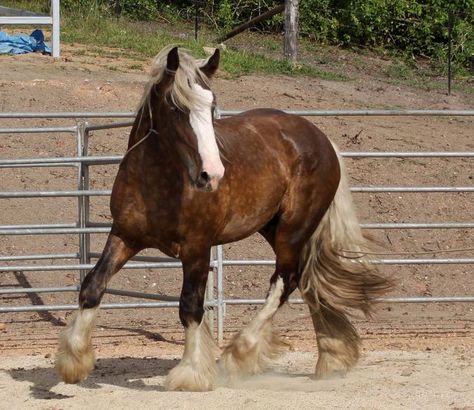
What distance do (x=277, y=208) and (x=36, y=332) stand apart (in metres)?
2.76

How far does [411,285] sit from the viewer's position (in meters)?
9.96

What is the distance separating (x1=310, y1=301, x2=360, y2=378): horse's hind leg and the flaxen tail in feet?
0.18

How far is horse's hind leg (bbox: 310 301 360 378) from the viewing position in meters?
6.43

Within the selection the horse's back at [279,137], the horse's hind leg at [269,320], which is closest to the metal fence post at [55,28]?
the horse's back at [279,137]

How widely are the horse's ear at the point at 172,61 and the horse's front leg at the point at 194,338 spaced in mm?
974

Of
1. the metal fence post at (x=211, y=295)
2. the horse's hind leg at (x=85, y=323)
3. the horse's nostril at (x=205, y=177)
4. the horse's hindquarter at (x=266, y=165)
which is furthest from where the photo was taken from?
the metal fence post at (x=211, y=295)

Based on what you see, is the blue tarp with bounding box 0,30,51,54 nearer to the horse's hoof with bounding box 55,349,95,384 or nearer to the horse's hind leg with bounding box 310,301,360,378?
the horse's hind leg with bounding box 310,301,360,378

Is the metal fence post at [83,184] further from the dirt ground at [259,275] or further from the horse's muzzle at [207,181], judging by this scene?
the horse's muzzle at [207,181]

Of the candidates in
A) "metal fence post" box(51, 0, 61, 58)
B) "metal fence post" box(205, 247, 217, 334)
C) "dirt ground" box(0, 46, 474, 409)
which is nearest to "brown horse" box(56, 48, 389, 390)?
"dirt ground" box(0, 46, 474, 409)

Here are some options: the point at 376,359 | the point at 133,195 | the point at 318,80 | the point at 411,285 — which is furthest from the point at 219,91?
the point at 133,195

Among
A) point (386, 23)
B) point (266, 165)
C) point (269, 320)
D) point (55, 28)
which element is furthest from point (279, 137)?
point (386, 23)

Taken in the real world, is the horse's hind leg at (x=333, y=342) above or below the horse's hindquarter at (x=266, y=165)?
below

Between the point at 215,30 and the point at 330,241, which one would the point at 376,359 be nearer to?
the point at 330,241

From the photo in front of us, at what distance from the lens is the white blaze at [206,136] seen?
5039 millimetres
